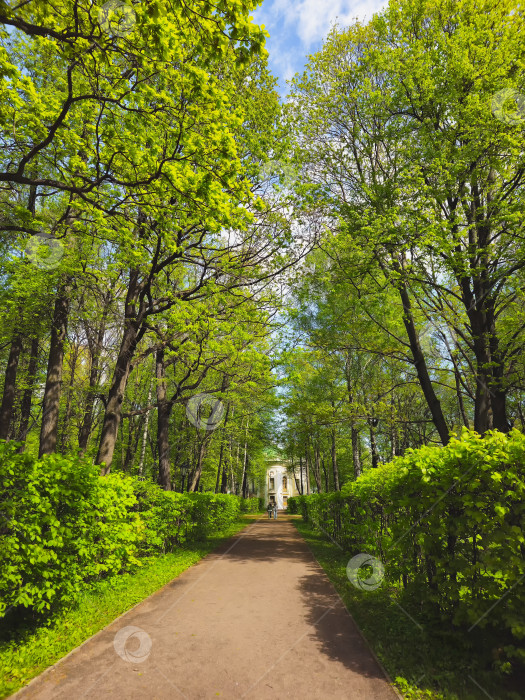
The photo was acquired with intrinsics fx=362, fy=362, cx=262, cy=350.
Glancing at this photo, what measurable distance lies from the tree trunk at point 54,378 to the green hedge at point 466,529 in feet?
29.4

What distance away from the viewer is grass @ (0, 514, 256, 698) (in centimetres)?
368

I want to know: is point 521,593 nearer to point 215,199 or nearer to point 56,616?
point 56,616

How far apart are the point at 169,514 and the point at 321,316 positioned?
42.6ft

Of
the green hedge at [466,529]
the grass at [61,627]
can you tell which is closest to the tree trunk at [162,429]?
the grass at [61,627]

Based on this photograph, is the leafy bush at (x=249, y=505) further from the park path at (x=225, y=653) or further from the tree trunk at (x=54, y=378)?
the park path at (x=225, y=653)

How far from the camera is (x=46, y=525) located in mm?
4691

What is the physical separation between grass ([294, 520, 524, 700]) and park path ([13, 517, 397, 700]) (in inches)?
8.2

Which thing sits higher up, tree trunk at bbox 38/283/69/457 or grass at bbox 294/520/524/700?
tree trunk at bbox 38/283/69/457

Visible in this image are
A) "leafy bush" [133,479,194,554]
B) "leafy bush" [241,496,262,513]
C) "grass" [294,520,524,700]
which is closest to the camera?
"grass" [294,520,524,700]

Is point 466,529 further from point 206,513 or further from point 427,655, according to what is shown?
point 206,513

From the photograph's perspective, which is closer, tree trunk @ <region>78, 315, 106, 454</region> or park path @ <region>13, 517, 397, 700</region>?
park path @ <region>13, 517, 397, 700</region>

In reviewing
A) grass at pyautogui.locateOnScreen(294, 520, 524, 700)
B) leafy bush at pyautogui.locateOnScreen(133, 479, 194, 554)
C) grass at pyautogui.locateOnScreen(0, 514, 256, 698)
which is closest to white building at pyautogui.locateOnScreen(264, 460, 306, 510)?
leafy bush at pyautogui.locateOnScreen(133, 479, 194, 554)

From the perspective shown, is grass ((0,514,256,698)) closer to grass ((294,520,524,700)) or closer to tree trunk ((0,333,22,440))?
grass ((294,520,524,700))

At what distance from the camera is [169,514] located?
9688 mm
